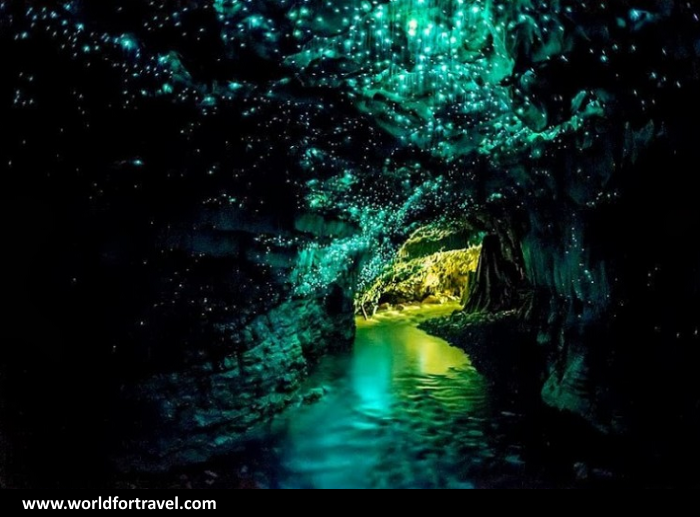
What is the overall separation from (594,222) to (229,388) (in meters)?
6.66

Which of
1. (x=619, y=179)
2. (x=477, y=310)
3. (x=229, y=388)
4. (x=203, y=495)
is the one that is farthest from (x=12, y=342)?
(x=477, y=310)

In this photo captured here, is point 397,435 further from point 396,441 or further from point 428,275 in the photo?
point 428,275

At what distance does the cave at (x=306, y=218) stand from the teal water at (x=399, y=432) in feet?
0.18

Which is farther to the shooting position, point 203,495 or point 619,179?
point 619,179

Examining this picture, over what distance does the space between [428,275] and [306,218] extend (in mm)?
17743

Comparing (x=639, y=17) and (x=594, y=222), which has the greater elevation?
(x=639, y=17)

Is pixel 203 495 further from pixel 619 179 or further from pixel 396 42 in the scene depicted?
pixel 619 179

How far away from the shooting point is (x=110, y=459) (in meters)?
6.29

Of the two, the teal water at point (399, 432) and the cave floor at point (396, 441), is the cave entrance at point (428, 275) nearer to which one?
the teal water at point (399, 432)

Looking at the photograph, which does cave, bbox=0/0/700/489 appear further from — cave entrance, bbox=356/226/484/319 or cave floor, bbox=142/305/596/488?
cave entrance, bbox=356/226/484/319

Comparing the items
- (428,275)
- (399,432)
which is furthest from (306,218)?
(428,275)

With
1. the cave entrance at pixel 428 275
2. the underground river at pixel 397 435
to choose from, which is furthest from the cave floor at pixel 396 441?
the cave entrance at pixel 428 275

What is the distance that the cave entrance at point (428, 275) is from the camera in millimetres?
20469

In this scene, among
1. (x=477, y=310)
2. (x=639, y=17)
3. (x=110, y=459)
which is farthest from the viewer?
(x=477, y=310)
